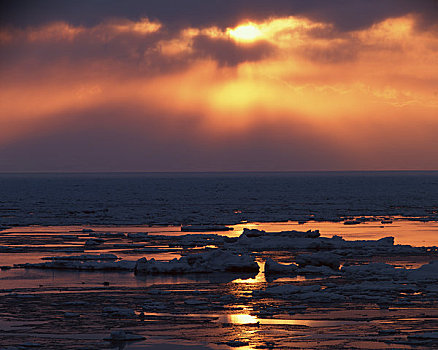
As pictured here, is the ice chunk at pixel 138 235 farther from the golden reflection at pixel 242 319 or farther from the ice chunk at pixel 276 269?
the golden reflection at pixel 242 319

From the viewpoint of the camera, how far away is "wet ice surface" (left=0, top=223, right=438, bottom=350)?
12664 millimetres

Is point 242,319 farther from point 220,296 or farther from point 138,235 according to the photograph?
point 138,235

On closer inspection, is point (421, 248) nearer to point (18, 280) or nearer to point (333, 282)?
point (333, 282)

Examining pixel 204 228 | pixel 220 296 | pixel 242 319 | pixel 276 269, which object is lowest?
pixel 242 319

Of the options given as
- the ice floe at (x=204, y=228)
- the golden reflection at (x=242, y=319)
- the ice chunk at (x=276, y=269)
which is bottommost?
the golden reflection at (x=242, y=319)

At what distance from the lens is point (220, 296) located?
17.0 metres

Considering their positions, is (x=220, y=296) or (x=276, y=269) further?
(x=276, y=269)

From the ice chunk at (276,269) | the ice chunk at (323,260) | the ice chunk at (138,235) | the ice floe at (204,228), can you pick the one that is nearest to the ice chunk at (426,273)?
the ice chunk at (323,260)

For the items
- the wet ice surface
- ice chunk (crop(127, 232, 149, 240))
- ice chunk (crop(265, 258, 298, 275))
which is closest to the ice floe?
ice chunk (crop(127, 232, 149, 240))

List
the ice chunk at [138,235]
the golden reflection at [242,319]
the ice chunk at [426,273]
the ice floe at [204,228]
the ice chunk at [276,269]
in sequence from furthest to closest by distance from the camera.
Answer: the ice floe at [204,228], the ice chunk at [138,235], the ice chunk at [276,269], the ice chunk at [426,273], the golden reflection at [242,319]

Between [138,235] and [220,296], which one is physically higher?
[138,235]

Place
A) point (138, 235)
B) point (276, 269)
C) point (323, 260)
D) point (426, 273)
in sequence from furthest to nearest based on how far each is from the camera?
point (138, 235), point (323, 260), point (276, 269), point (426, 273)

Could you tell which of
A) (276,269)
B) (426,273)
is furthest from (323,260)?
(426,273)

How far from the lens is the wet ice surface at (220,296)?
1266 centimetres
